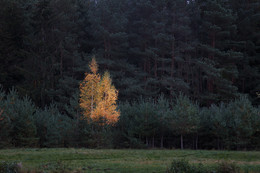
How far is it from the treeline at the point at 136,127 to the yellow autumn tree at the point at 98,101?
0.66 meters

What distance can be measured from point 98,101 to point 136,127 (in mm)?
4497

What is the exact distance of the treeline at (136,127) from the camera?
26.9 meters

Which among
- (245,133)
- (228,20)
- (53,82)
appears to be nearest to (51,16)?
(53,82)

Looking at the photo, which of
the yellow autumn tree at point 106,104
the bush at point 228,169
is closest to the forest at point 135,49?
the yellow autumn tree at point 106,104

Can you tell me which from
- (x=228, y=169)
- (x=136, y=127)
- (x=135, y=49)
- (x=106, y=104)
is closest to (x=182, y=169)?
(x=228, y=169)

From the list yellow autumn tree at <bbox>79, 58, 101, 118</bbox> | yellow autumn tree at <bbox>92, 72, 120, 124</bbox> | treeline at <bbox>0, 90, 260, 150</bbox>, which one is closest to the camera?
treeline at <bbox>0, 90, 260, 150</bbox>

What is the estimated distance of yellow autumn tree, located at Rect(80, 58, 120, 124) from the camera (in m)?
27.6

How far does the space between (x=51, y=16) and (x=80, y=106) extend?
24.3 m

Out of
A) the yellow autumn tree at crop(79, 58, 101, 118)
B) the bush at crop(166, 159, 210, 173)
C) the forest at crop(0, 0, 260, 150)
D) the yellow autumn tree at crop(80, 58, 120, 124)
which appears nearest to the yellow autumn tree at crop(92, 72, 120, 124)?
the yellow autumn tree at crop(80, 58, 120, 124)

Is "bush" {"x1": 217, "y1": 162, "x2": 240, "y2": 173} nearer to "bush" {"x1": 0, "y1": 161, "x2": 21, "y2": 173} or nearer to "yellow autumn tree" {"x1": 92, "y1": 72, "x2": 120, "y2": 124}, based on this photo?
"bush" {"x1": 0, "y1": 161, "x2": 21, "y2": 173}

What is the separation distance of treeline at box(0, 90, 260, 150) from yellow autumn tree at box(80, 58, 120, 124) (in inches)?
25.8

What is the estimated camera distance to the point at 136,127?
28906mm

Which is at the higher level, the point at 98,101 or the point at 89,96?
the point at 89,96

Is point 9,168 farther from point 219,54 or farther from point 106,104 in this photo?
point 219,54
